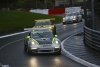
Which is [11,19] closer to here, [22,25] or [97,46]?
[22,25]

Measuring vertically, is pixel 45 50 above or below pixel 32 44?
below

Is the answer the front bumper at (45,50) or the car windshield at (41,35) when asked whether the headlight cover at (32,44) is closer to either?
the front bumper at (45,50)

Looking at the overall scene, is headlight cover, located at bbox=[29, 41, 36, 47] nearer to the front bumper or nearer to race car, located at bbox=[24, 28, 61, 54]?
race car, located at bbox=[24, 28, 61, 54]

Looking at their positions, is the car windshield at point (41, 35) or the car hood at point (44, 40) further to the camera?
the car windshield at point (41, 35)

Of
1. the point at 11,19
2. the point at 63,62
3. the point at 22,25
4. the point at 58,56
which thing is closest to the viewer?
the point at 63,62

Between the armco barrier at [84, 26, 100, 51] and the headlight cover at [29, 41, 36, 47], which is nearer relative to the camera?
the headlight cover at [29, 41, 36, 47]

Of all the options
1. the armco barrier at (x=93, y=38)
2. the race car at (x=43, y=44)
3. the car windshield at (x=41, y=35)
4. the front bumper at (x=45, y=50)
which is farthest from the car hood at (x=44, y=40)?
the armco barrier at (x=93, y=38)

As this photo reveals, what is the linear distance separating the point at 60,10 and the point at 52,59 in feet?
163

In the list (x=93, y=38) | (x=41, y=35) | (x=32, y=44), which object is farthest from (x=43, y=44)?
(x=93, y=38)

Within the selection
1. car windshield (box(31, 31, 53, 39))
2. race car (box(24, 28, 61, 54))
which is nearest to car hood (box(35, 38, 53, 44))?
Answer: race car (box(24, 28, 61, 54))

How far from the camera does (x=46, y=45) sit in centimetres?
1570

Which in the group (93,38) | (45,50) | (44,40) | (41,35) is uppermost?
(41,35)

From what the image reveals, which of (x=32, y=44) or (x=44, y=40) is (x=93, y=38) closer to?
(x=44, y=40)

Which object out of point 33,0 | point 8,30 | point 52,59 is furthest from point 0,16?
point 33,0
